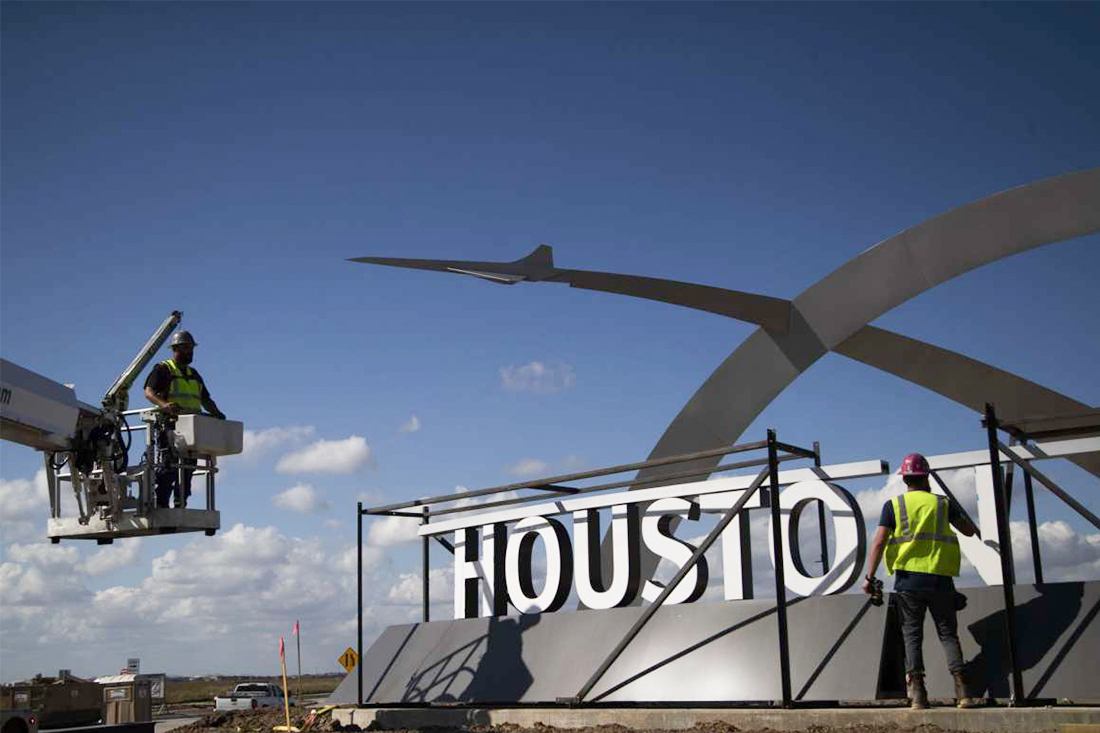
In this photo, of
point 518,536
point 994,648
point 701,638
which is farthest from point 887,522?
point 518,536

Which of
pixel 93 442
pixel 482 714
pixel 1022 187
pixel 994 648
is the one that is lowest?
pixel 482 714

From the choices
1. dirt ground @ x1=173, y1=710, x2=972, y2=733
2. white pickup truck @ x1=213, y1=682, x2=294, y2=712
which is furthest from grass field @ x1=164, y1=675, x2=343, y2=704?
dirt ground @ x1=173, y1=710, x2=972, y2=733

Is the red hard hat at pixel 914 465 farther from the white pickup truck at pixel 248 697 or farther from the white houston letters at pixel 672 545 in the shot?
the white pickup truck at pixel 248 697

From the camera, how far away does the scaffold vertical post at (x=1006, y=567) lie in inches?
359

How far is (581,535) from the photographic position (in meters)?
14.0

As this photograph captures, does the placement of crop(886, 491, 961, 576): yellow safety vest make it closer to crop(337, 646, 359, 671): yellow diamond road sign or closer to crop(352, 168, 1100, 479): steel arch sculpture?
crop(352, 168, 1100, 479): steel arch sculpture

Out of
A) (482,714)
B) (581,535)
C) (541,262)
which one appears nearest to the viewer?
(482,714)

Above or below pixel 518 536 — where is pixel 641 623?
below

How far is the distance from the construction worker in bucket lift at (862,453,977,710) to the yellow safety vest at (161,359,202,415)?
7.92 meters

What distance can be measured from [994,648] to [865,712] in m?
1.34

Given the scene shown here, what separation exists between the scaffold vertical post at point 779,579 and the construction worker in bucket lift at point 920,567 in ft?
3.39

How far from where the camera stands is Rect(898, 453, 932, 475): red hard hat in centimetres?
977

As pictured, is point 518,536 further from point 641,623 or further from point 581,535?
point 641,623

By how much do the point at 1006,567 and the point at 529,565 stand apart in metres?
6.79
